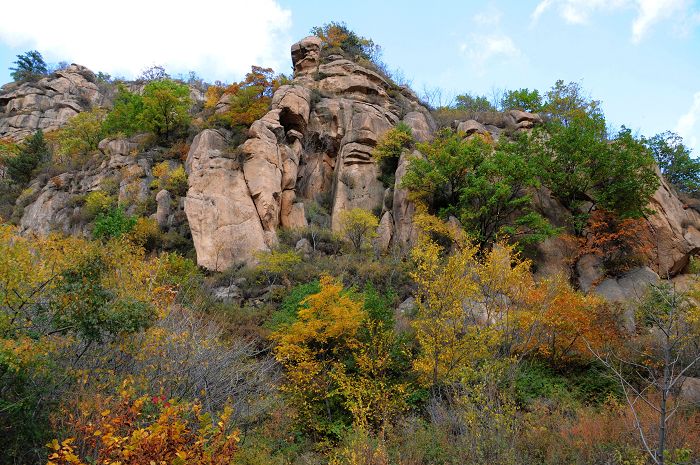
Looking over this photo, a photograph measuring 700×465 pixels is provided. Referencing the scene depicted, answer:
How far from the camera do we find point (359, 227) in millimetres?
25438

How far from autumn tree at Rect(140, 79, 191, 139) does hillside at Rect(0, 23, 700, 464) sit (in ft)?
0.50

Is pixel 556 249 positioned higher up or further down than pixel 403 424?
higher up

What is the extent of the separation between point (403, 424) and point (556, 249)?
50.8ft

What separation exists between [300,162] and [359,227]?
367 inches

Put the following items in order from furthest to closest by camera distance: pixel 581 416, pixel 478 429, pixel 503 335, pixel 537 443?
pixel 503 335 → pixel 581 416 → pixel 537 443 → pixel 478 429

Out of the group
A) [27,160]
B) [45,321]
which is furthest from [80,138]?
[45,321]

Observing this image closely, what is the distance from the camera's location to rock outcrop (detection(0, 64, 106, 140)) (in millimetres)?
45188

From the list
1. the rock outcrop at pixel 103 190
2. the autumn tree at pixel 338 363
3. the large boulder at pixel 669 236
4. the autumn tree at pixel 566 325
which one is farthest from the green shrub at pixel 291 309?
the large boulder at pixel 669 236

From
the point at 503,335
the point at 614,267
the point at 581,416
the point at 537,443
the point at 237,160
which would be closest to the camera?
the point at 537,443

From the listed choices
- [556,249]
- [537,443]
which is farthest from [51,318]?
[556,249]

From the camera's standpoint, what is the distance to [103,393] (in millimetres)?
8383

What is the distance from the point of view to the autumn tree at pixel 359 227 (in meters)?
25.2

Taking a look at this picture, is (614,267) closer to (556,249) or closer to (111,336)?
(556,249)

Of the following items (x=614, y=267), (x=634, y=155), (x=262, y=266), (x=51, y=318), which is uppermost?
(x=634, y=155)
